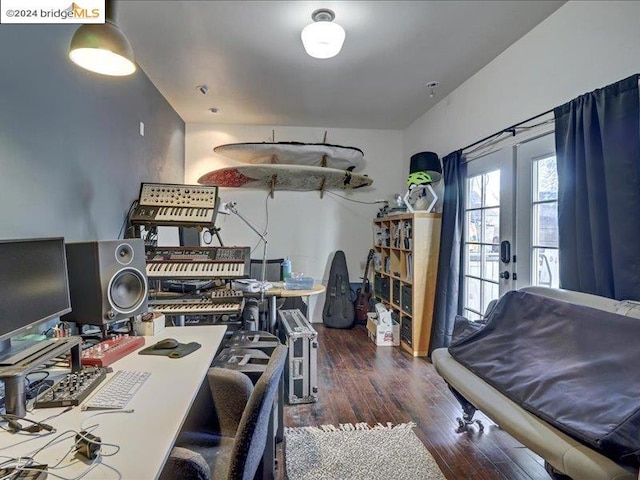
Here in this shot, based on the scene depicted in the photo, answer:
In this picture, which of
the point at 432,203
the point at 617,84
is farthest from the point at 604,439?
the point at 432,203

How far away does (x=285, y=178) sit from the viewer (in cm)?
408

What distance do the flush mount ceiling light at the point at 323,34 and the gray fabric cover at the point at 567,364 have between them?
193 centimetres

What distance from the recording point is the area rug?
1739mm

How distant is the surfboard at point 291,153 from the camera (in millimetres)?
3838

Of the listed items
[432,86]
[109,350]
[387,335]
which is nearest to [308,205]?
[387,335]

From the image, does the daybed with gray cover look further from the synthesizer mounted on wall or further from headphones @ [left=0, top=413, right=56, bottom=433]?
the synthesizer mounted on wall

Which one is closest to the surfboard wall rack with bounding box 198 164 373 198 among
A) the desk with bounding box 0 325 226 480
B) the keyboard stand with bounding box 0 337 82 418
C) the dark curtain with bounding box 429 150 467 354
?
the dark curtain with bounding box 429 150 467 354

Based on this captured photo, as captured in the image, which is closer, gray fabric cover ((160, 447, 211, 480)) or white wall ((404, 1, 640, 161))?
gray fabric cover ((160, 447, 211, 480))

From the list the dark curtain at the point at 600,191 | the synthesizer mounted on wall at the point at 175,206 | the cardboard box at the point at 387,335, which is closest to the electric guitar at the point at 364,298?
the cardboard box at the point at 387,335

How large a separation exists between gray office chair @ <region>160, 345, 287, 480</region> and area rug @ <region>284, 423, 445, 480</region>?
0.63m

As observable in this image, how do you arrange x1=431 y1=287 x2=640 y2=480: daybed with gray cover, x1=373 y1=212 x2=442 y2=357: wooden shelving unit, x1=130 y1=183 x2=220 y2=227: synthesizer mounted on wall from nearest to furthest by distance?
x1=431 y1=287 x2=640 y2=480: daybed with gray cover < x1=130 y1=183 x2=220 y2=227: synthesizer mounted on wall < x1=373 y1=212 x2=442 y2=357: wooden shelving unit

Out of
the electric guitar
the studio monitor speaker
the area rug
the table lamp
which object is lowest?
the area rug

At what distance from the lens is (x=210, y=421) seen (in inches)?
57.3

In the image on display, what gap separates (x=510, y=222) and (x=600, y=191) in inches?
33.7
